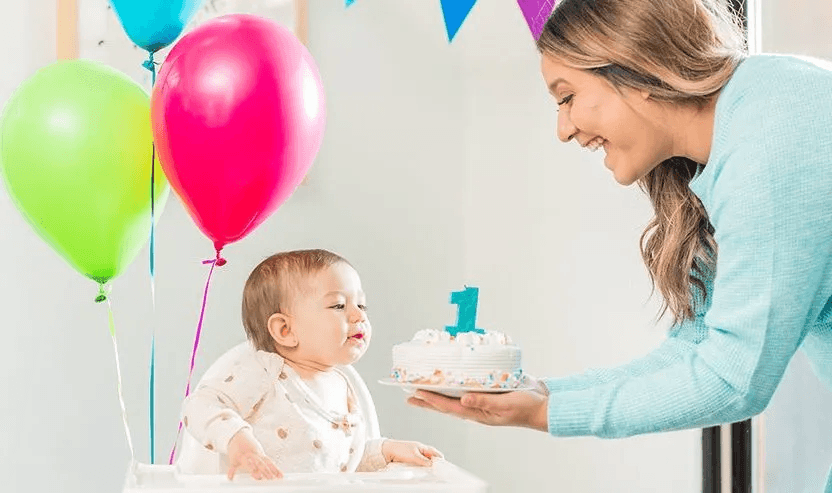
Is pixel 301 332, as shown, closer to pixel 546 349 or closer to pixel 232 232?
pixel 232 232

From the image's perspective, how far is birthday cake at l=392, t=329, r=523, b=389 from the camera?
130 cm

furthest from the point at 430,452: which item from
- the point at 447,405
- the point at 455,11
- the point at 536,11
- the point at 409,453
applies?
the point at 455,11

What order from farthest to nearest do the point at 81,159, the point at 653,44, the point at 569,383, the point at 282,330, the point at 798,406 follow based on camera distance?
1. the point at 798,406
2. the point at 282,330
3. the point at 81,159
4. the point at 569,383
5. the point at 653,44

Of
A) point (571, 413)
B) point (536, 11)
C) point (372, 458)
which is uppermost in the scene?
point (536, 11)

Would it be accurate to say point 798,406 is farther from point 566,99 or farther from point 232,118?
point 232,118

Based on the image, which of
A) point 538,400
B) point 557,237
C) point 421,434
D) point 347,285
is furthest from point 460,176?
point 538,400

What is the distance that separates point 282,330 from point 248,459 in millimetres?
440

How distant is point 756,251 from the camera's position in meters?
1.13

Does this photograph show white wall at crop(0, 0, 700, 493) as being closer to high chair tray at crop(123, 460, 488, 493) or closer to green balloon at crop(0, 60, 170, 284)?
green balloon at crop(0, 60, 170, 284)

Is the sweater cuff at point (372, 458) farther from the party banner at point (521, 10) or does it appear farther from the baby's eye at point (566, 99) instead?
the party banner at point (521, 10)

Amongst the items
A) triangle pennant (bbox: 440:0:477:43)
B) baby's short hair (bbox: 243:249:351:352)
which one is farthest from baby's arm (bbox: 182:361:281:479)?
triangle pennant (bbox: 440:0:477:43)

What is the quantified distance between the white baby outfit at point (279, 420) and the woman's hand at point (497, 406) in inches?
13.6

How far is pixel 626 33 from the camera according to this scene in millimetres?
1262

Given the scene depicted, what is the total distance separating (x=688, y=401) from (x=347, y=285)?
731 mm
